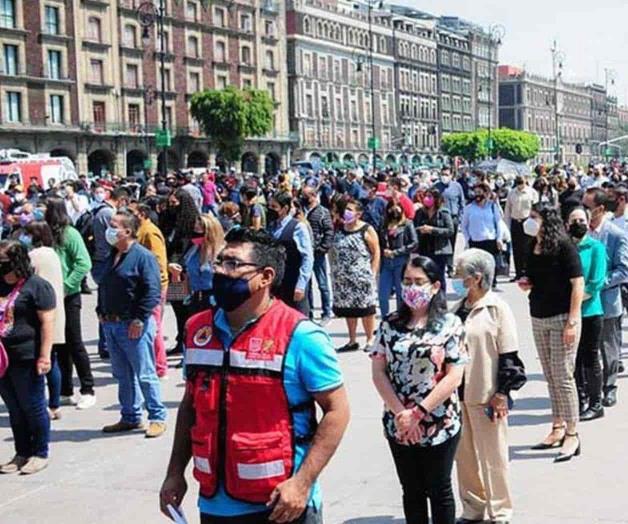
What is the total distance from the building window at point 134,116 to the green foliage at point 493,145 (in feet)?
141

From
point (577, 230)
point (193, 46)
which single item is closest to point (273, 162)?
point (193, 46)

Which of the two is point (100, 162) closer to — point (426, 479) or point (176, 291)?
point (176, 291)

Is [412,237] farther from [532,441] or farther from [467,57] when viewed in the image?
[467,57]

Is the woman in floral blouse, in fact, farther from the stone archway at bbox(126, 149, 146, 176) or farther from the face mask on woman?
the stone archway at bbox(126, 149, 146, 176)

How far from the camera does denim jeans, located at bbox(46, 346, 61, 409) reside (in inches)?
316

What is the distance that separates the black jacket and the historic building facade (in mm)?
42762

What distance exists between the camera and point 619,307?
7.85m

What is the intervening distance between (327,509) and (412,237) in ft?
18.5

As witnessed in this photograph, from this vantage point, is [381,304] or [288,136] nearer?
[381,304]

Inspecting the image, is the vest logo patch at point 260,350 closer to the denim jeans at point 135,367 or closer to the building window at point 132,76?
the denim jeans at point 135,367

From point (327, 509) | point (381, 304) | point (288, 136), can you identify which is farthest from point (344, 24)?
point (327, 509)

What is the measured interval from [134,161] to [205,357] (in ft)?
198

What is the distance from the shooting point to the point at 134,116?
61.4 metres

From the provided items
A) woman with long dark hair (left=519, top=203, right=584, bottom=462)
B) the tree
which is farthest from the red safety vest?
the tree
